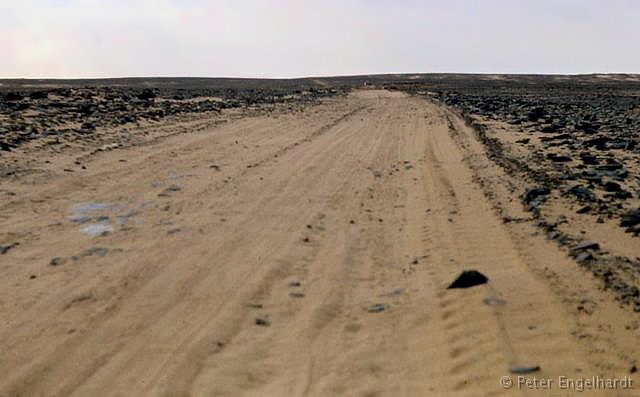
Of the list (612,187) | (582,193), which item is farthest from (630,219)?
(612,187)

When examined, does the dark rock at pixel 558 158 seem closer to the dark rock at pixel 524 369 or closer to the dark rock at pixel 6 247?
the dark rock at pixel 524 369

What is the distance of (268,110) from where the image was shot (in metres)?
28.3

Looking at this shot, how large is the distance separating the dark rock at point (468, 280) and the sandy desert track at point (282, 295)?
9cm

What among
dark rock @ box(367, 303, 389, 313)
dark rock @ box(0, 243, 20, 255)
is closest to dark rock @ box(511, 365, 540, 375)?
dark rock @ box(367, 303, 389, 313)

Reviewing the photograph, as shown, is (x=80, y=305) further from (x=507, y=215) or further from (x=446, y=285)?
(x=507, y=215)

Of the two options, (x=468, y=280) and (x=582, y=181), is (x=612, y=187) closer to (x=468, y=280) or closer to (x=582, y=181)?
(x=582, y=181)

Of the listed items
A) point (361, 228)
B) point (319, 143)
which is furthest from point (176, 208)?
point (319, 143)

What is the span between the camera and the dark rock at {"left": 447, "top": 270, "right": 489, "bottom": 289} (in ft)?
18.6

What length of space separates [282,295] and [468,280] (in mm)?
1609

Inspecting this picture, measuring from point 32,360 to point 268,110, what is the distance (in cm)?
2433

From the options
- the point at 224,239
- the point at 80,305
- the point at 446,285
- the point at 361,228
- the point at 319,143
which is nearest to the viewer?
the point at 80,305

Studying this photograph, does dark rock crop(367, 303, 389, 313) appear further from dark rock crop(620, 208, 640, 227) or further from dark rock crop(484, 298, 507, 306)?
dark rock crop(620, 208, 640, 227)

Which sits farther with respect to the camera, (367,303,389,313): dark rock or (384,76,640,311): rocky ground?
(384,76,640,311): rocky ground

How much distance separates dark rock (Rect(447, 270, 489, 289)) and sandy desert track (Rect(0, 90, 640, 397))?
0.09m
